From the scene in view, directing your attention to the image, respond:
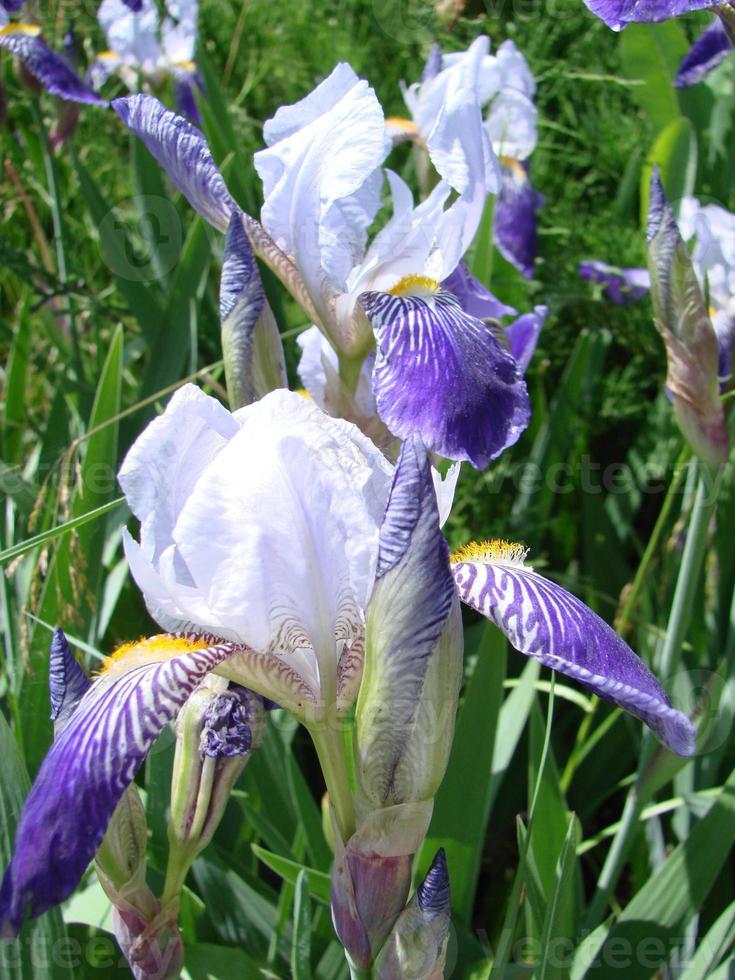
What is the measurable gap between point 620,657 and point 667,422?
1.53 m

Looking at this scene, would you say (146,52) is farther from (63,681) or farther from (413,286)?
(63,681)

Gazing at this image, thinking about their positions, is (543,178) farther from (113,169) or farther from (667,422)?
(113,169)

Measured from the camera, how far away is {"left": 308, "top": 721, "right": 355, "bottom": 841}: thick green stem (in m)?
0.91

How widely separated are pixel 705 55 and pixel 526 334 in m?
0.70

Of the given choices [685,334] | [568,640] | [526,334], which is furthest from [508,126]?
[568,640]

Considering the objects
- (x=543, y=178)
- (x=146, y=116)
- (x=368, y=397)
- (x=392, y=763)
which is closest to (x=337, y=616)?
(x=392, y=763)

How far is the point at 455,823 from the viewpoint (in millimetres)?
1336

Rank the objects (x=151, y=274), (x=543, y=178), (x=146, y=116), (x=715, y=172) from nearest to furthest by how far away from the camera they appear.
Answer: (x=146, y=116) < (x=151, y=274) < (x=715, y=172) < (x=543, y=178)

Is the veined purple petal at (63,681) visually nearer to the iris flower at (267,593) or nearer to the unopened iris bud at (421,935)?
the iris flower at (267,593)

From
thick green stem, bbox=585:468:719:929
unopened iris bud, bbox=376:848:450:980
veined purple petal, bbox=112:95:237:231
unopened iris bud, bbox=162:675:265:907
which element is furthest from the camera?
thick green stem, bbox=585:468:719:929

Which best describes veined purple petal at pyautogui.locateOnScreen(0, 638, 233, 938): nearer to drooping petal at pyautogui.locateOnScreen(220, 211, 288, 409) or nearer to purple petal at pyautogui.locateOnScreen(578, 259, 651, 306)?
drooping petal at pyautogui.locateOnScreen(220, 211, 288, 409)

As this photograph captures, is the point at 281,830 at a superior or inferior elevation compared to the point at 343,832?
inferior

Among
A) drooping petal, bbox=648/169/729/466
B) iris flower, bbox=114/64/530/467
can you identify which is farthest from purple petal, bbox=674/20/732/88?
iris flower, bbox=114/64/530/467

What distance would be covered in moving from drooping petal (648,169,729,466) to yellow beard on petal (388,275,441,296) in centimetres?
31
